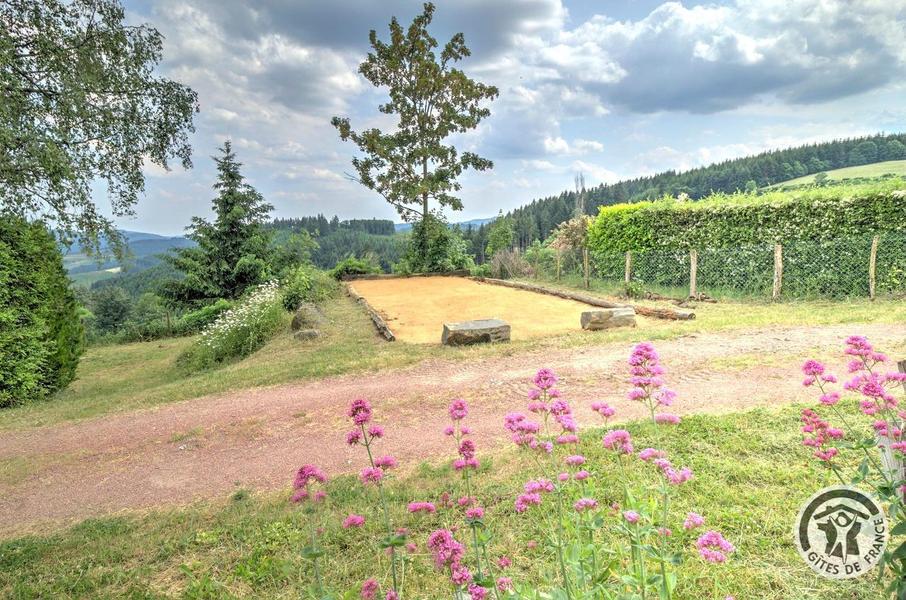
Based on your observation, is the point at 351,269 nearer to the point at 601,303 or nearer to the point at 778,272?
the point at 601,303

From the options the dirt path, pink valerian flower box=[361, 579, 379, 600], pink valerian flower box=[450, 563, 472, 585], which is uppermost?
pink valerian flower box=[450, 563, 472, 585]

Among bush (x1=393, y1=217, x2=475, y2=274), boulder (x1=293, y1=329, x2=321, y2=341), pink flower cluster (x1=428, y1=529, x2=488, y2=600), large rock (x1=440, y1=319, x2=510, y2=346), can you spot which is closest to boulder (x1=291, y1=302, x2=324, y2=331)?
boulder (x1=293, y1=329, x2=321, y2=341)

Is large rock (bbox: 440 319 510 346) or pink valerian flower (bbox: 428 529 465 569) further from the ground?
pink valerian flower (bbox: 428 529 465 569)

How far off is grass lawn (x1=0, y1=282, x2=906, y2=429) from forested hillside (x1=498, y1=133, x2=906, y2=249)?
2554cm

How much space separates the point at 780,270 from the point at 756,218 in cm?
140

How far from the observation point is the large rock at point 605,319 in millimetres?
8539

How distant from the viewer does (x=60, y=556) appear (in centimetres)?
295

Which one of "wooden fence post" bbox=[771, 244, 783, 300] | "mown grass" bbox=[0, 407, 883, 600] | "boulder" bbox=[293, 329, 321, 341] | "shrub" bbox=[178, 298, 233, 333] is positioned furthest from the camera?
"shrub" bbox=[178, 298, 233, 333]

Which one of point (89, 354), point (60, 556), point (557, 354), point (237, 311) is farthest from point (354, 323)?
point (89, 354)

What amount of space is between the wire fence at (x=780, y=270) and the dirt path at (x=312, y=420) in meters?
3.62

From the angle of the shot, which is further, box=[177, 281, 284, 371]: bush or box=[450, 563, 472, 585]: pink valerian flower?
box=[177, 281, 284, 371]: bush

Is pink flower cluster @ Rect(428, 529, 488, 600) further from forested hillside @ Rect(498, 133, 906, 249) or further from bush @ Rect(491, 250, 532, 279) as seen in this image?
forested hillside @ Rect(498, 133, 906, 249)

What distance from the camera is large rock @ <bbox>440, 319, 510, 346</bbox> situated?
26.0ft

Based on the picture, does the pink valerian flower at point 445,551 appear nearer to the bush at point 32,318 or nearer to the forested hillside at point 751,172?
the bush at point 32,318
